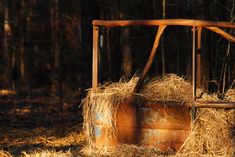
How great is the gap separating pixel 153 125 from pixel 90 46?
25.5ft

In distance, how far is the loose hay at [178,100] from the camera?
26.0 ft

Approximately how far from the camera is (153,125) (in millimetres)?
8094

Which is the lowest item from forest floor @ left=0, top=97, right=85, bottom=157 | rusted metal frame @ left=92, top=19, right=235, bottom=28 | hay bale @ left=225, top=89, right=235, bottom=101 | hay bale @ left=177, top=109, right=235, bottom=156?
forest floor @ left=0, top=97, right=85, bottom=157

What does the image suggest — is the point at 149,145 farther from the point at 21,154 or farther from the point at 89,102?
the point at 21,154

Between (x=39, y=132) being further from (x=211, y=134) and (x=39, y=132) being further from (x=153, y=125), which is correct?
(x=211, y=134)

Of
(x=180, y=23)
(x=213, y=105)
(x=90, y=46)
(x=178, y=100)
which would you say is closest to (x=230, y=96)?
(x=213, y=105)

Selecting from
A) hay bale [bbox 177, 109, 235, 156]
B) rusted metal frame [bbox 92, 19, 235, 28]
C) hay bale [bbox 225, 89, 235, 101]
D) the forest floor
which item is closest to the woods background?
the forest floor

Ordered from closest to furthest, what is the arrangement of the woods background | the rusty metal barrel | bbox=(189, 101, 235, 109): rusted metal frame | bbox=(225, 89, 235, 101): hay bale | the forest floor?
bbox=(189, 101, 235, 109): rusted metal frame
the rusty metal barrel
bbox=(225, 89, 235, 101): hay bale
the forest floor
the woods background

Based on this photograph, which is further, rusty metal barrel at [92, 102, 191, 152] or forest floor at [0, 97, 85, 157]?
forest floor at [0, 97, 85, 157]

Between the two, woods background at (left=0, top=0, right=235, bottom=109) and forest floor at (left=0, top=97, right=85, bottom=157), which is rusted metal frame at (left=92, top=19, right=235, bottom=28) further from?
woods background at (left=0, top=0, right=235, bottom=109)

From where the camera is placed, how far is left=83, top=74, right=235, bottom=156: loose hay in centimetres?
791

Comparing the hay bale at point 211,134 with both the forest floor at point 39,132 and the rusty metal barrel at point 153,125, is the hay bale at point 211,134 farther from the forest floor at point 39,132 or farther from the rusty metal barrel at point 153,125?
the forest floor at point 39,132

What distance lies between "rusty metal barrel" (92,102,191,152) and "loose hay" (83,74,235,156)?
93 mm

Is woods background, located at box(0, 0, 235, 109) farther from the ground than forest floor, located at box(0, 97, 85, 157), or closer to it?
farther from the ground
